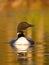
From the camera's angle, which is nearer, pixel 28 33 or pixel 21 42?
pixel 21 42

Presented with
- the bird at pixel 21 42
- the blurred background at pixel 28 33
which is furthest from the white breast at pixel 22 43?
the blurred background at pixel 28 33

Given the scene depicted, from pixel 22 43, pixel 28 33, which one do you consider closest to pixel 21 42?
pixel 22 43

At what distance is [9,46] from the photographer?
1443 centimetres

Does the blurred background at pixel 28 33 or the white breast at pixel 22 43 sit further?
the white breast at pixel 22 43

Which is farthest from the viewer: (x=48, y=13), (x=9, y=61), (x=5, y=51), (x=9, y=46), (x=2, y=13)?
(x=2, y=13)

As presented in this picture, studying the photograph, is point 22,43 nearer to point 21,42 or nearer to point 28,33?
point 21,42

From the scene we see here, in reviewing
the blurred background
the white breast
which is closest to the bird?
the white breast

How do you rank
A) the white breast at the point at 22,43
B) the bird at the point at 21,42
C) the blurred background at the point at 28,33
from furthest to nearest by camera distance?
the white breast at the point at 22,43 < the bird at the point at 21,42 < the blurred background at the point at 28,33

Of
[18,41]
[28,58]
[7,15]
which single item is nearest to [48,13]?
[7,15]

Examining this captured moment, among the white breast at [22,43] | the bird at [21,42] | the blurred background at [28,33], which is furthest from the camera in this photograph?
the white breast at [22,43]

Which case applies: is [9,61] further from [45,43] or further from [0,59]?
[45,43]

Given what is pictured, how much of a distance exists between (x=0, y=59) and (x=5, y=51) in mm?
1265

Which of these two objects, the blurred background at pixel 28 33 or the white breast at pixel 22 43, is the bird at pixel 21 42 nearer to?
the white breast at pixel 22 43

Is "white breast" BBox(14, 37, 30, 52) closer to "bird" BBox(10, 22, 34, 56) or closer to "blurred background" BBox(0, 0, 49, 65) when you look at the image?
"bird" BBox(10, 22, 34, 56)
